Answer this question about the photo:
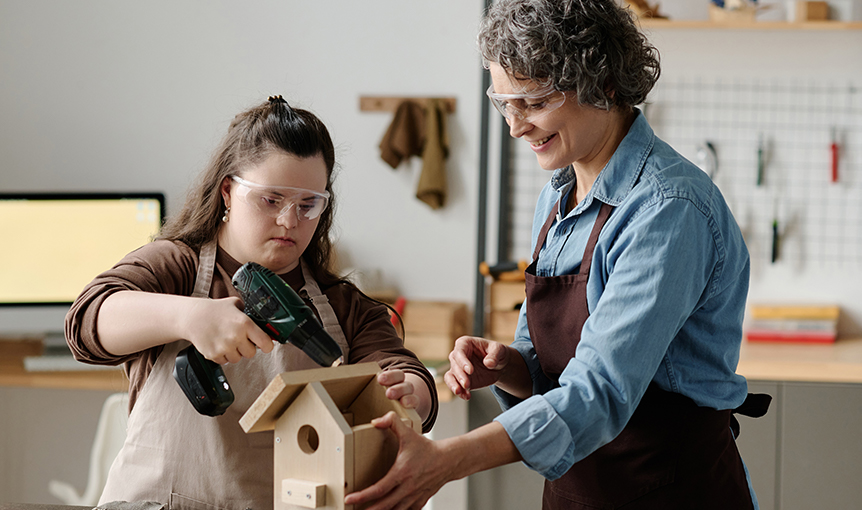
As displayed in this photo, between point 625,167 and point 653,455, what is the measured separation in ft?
1.54

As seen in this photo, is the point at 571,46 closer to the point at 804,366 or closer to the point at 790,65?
the point at 804,366

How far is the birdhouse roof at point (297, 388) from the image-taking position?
3.00ft

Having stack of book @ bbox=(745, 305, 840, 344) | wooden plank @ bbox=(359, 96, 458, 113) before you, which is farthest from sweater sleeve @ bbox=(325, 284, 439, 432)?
stack of book @ bbox=(745, 305, 840, 344)

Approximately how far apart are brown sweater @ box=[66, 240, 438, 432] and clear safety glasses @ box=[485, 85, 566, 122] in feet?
1.51

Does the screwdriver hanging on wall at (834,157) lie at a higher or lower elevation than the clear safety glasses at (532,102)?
lower

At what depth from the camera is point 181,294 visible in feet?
4.23

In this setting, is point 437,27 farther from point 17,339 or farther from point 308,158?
point 17,339

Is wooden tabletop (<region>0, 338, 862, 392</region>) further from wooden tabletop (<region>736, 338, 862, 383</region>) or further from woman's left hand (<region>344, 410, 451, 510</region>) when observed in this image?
woman's left hand (<region>344, 410, 451, 510</region>)

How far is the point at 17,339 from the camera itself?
3.11 m

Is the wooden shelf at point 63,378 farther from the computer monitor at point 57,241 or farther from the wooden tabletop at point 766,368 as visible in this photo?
the computer monitor at point 57,241

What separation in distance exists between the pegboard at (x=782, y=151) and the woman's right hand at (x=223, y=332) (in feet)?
7.94

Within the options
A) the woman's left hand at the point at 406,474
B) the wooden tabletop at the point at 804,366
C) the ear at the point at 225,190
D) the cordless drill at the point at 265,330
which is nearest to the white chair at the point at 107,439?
the ear at the point at 225,190

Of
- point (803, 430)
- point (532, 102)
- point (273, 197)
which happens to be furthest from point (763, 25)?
point (273, 197)

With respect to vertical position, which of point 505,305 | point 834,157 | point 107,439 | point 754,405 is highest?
point 834,157
